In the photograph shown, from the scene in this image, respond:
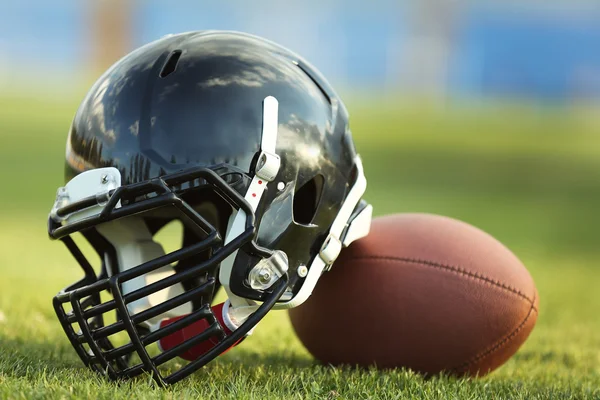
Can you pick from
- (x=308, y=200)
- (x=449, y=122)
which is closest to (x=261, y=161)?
(x=308, y=200)

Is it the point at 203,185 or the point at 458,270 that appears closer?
the point at 203,185

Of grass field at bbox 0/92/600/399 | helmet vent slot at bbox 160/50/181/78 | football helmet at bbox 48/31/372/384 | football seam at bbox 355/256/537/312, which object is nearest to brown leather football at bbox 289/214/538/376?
football seam at bbox 355/256/537/312

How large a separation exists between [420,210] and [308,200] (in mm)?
7637

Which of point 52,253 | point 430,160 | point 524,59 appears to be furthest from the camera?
point 524,59

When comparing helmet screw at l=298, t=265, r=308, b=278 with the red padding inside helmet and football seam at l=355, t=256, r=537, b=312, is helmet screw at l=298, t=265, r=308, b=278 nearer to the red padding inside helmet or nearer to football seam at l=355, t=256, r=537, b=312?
the red padding inside helmet

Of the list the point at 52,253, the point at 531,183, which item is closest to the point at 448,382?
the point at 52,253

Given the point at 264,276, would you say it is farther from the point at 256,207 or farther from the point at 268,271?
the point at 256,207

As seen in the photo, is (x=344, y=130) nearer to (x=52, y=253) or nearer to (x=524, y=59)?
(x=52, y=253)

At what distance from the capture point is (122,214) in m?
2.17

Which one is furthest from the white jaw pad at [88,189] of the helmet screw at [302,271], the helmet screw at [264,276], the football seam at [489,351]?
the football seam at [489,351]

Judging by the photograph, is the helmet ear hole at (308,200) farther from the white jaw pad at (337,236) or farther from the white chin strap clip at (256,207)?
the white chin strap clip at (256,207)

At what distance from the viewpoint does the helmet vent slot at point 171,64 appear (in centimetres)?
239

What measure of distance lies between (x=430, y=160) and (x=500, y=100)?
11.1 m

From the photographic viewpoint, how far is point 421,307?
278 centimetres
